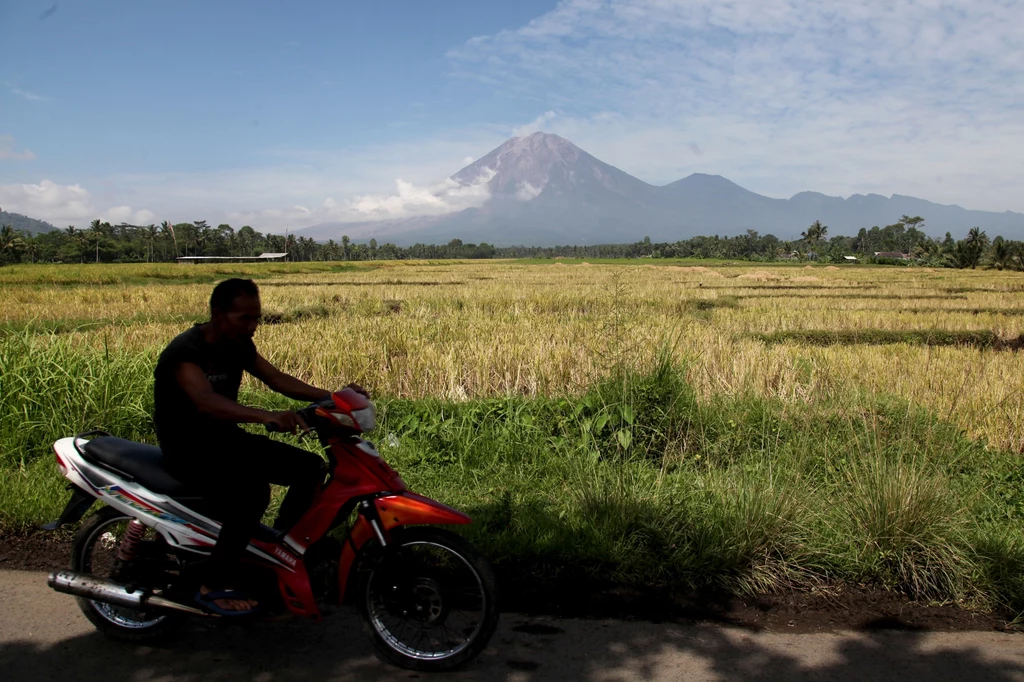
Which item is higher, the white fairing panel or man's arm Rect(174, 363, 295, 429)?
man's arm Rect(174, 363, 295, 429)

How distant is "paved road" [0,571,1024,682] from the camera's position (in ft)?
8.70

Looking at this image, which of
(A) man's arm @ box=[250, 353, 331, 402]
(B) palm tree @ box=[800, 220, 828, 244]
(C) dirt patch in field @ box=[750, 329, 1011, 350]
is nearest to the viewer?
(A) man's arm @ box=[250, 353, 331, 402]

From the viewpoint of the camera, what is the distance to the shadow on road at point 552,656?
2648 millimetres

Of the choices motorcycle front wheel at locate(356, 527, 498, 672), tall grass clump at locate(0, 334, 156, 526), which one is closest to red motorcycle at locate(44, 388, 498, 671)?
motorcycle front wheel at locate(356, 527, 498, 672)

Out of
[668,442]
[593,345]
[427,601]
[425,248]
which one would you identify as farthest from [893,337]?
[425,248]

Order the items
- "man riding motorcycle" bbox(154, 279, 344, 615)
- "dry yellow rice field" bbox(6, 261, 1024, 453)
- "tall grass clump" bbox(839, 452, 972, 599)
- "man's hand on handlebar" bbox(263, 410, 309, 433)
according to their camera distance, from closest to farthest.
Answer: "man's hand on handlebar" bbox(263, 410, 309, 433), "man riding motorcycle" bbox(154, 279, 344, 615), "tall grass clump" bbox(839, 452, 972, 599), "dry yellow rice field" bbox(6, 261, 1024, 453)

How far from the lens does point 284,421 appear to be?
2.62 m

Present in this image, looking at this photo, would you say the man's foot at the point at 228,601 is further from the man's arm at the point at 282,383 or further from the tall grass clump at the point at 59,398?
the tall grass clump at the point at 59,398

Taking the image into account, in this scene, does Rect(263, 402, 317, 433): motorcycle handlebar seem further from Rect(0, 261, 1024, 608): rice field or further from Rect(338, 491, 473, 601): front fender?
Rect(0, 261, 1024, 608): rice field

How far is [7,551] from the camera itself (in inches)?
151

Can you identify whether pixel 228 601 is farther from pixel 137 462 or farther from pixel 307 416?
pixel 307 416

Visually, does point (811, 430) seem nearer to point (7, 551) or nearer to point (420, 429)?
point (420, 429)

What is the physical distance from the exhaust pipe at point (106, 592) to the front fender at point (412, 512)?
2.90 ft

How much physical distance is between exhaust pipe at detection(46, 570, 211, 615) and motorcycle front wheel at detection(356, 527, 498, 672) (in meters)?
A: 0.74
